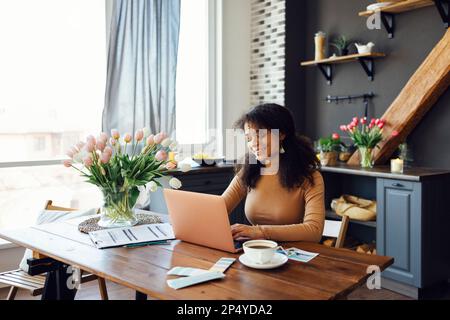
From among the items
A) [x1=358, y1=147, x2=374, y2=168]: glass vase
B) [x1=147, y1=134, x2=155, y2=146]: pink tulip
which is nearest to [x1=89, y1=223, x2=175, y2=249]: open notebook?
[x1=147, y1=134, x2=155, y2=146]: pink tulip

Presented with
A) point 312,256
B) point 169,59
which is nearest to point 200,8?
point 169,59

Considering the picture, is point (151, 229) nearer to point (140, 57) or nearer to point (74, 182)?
point (74, 182)

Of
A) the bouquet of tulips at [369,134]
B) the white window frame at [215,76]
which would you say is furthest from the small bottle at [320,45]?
the white window frame at [215,76]

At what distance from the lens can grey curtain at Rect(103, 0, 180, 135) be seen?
400 cm

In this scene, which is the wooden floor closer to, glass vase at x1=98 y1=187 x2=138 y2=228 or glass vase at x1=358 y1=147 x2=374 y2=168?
glass vase at x1=358 y1=147 x2=374 y2=168

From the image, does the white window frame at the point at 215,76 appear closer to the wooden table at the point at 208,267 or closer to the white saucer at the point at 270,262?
the wooden table at the point at 208,267

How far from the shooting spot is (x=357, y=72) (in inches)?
167

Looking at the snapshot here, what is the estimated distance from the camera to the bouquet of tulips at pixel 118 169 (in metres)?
2.08

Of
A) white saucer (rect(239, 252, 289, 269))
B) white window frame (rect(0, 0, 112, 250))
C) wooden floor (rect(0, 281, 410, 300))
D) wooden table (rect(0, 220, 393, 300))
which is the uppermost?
white window frame (rect(0, 0, 112, 250))

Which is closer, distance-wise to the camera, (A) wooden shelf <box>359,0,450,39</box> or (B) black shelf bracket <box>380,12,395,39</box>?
(A) wooden shelf <box>359,0,450,39</box>

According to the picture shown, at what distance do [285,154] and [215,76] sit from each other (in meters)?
2.75

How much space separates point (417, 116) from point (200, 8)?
2426mm

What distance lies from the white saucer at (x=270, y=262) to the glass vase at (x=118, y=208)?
2.41 feet

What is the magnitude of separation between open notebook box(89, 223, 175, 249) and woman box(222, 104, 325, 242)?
1.40ft
